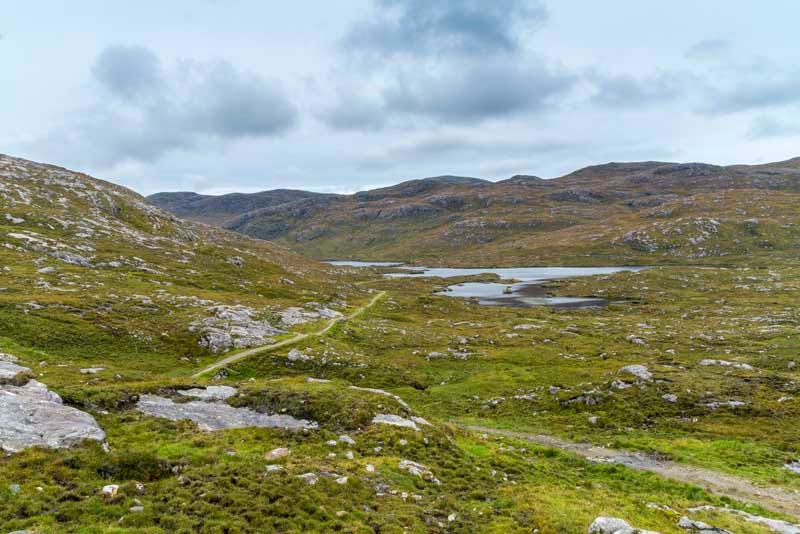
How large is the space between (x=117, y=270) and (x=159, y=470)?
86382 millimetres

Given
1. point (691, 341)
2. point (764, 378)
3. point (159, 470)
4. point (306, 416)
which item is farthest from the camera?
point (691, 341)

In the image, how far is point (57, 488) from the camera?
15.6m

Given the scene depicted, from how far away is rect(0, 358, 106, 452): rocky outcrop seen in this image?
1852cm

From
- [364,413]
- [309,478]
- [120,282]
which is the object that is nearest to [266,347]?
[364,413]

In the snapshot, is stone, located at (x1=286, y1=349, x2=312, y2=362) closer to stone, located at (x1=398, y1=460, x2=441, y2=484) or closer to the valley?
the valley

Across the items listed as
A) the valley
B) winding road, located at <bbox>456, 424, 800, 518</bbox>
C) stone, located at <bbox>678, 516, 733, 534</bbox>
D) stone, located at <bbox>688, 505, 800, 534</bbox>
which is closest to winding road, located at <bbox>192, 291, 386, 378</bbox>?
the valley

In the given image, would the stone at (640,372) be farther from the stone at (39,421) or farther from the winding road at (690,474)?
the stone at (39,421)

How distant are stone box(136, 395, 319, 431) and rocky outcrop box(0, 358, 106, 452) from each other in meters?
4.29

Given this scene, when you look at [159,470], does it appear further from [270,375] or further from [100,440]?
[270,375]

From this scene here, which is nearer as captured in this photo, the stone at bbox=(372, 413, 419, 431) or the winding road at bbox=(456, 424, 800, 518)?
the winding road at bbox=(456, 424, 800, 518)

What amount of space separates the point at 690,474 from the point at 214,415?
3266cm

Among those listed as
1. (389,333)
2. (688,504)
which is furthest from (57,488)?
(389,333)

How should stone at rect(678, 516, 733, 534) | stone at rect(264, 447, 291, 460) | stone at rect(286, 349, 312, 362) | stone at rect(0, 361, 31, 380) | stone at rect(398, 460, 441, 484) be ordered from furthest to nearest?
stone at rect(286, 349, 312, 362) < stone at rect(0, 361, 31, 380) < stone at rect(398, 460, 441, 484) < stone at rect(264, 447, 291, 460) < stone at rect(678, 516, 733, 534)

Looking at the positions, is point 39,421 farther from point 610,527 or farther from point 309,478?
point 610,527
